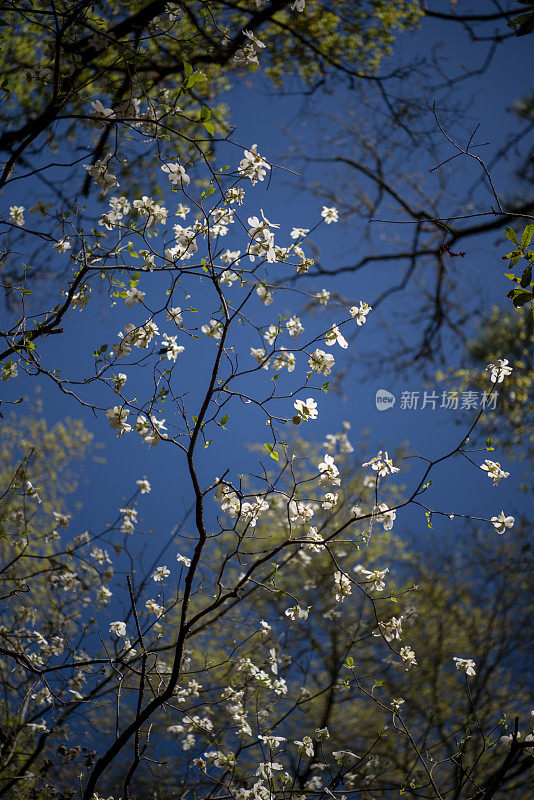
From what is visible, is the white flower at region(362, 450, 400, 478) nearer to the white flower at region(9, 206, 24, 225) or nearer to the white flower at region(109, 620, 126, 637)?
the white flower at region(109, 620, 126, 637)

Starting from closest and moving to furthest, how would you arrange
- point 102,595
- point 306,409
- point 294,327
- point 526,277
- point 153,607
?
1. point 526,277
2. point 306,409
3. point 294,327
4. point 153,607
5. point 102,595

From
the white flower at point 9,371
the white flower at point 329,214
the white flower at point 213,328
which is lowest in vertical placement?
the white flower at point 9,371

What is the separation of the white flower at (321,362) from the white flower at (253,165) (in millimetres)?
563

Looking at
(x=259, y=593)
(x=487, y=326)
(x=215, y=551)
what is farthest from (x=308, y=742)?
(x=487, y=326)

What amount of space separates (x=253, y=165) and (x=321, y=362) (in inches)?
24.7

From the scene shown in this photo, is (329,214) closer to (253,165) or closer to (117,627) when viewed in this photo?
(253,165)

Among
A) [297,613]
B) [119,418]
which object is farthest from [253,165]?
[297,613]

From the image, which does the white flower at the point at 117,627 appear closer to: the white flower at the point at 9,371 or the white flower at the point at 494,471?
the white flower at the point at 9,371

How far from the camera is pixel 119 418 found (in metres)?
1.73

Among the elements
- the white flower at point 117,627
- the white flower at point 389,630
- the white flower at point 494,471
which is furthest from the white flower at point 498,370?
the white flower at point 117,627

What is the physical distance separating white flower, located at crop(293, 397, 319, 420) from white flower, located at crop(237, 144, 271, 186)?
702mm

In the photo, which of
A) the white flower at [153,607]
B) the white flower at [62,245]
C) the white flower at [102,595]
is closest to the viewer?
the white flower at [62,245]

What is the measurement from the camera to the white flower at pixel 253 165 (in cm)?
168

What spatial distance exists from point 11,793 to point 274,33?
4688 millimetres
